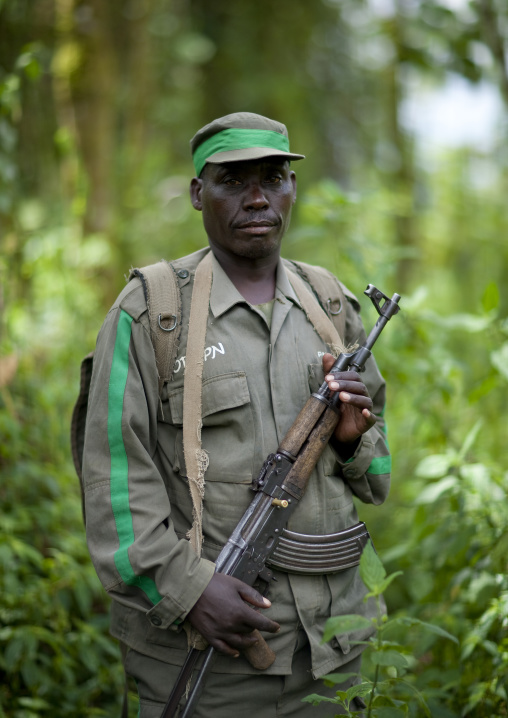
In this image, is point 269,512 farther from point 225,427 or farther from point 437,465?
point 437,465

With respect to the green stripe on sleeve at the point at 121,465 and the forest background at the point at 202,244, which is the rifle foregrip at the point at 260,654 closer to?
the green stripe on sleeve at the point at 121,465

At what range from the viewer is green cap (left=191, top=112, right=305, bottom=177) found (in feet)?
7.50

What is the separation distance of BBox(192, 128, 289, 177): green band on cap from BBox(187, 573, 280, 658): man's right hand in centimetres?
142

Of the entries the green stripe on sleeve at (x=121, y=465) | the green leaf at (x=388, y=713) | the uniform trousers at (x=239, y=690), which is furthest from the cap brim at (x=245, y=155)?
the green leaf at (x=388, y=713)

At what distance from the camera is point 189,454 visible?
85.7 inches

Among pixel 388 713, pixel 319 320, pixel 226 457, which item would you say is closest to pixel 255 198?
pixel 319 320

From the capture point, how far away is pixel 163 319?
7.39 feet

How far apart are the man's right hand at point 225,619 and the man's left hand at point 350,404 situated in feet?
2.19

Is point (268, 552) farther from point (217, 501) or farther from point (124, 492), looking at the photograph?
point (124, 492)

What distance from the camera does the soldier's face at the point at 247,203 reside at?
2.33 metres

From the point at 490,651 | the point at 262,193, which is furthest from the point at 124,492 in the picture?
the point at 490,651

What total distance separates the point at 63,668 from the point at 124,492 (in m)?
1.53

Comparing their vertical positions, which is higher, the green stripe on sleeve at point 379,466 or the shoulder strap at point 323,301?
the shoulder strap at point 323,301

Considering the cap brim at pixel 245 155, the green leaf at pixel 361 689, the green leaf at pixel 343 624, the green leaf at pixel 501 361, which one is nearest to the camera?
the green leaf at pixel 343 624
